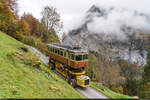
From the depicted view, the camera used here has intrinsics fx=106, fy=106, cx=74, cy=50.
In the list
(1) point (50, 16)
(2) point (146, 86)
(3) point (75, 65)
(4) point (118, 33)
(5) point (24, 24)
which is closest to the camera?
(3) point (75, 65)

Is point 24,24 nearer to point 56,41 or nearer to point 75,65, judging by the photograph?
point 56,41

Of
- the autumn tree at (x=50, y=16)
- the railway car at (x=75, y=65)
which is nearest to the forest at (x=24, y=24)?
the autumn tree at (x=50, y=16)

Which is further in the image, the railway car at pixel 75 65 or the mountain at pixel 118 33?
the mountain at pixel 118 33

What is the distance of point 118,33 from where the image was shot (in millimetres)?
82312

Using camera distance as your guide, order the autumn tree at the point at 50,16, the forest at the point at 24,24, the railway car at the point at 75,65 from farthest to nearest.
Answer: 1. the autumn tree at the point at 50,16
2. the forest at the point at 24,24
3. the railway car at the point at 75,65

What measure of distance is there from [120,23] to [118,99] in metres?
89.6

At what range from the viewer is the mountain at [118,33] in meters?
70.4

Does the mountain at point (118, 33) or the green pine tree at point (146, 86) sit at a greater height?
the mountain at point (118, 33)

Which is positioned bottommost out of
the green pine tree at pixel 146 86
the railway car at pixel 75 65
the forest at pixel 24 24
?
the green pine tree at pixel 146 86

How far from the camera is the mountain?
231 ft

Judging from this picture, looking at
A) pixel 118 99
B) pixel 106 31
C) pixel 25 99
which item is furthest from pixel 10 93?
pixel 106 31

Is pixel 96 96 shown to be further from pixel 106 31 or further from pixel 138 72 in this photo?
pixel 106 31

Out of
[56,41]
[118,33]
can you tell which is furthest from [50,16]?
[118,33]

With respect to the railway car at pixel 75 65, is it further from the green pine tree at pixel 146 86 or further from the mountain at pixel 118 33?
the mountain at pixel 118 33
